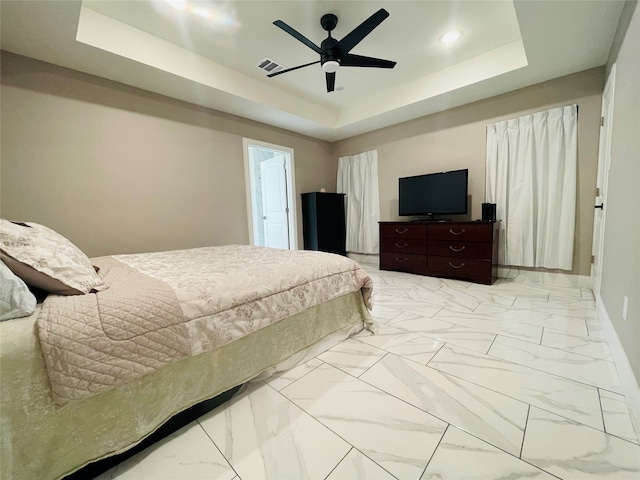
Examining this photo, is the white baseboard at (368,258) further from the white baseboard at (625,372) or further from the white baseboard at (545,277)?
the white baseboard at (625,372)

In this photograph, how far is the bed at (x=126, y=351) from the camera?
0.74 meters

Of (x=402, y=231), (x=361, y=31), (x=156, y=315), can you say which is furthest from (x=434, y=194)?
(x=156, y=315)

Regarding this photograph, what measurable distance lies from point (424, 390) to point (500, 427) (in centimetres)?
33

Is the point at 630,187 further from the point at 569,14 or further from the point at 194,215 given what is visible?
the point at 194,215

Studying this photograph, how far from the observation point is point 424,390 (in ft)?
4.25

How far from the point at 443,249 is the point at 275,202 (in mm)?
2849

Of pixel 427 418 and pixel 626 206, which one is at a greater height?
pixel 626 206

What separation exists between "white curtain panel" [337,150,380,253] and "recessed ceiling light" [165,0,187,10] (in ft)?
10.3

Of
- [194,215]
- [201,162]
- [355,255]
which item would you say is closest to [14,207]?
[194,215]

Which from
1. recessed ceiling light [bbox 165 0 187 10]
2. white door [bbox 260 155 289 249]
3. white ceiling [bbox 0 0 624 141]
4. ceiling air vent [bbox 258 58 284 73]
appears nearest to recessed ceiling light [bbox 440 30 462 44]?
white ceiling [bbox 0 0 624 141]

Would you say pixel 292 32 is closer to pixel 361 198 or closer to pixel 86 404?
pixel 86 404

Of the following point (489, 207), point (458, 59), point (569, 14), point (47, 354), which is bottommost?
point (47, 354)

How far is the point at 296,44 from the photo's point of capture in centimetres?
252

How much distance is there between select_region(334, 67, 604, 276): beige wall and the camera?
8.75ft
